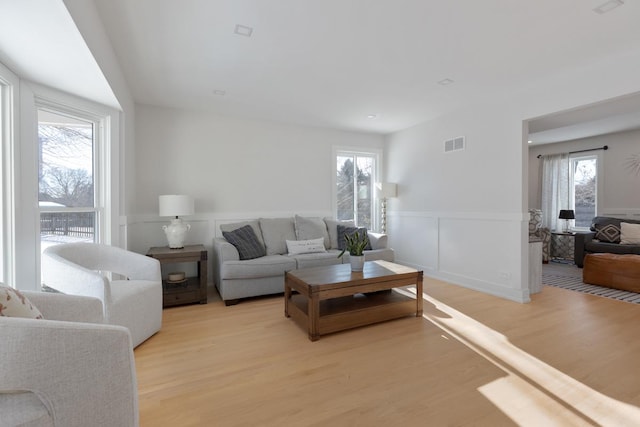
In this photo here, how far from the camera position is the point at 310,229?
4.46m

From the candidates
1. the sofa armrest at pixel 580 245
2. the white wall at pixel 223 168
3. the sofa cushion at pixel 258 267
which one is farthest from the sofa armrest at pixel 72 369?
the sofa armrest at pixel 580 245

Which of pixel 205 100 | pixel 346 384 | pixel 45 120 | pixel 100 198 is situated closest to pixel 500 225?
pixel 346 384

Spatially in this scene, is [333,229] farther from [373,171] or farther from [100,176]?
[100,176]

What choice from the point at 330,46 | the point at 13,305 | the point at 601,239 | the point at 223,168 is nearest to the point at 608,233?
the point at 601,239

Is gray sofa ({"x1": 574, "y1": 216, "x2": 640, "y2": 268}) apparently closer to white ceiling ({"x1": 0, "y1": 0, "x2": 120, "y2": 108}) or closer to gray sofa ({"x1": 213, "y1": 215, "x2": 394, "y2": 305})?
gray sofa ({"x1": 213, "y1": 215, "x2": 394, "y2": 305})

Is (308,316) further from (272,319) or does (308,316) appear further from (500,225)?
(500,225)

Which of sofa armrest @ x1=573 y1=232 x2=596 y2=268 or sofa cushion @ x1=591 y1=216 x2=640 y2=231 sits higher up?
sofa cushion @ x1=591 y1=216 x2=640 y2=231

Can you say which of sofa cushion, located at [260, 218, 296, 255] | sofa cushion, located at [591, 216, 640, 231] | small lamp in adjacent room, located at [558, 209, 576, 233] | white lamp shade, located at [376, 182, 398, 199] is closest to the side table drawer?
sofa cushion, located at [260, 218, 296, 255]

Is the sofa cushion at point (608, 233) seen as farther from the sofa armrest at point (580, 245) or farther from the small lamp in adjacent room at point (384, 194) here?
the small lamp in adjacent room at point (384, 194)

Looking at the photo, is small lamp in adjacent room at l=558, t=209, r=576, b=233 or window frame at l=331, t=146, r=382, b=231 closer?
window frame at l=331, t=146, r=382, b=231

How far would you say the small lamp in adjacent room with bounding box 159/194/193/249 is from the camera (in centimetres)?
354

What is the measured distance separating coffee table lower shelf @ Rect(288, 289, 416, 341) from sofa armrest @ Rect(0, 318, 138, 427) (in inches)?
62.5

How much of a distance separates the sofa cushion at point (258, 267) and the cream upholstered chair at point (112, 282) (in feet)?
2.64

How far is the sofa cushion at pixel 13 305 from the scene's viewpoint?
3.64 feet
